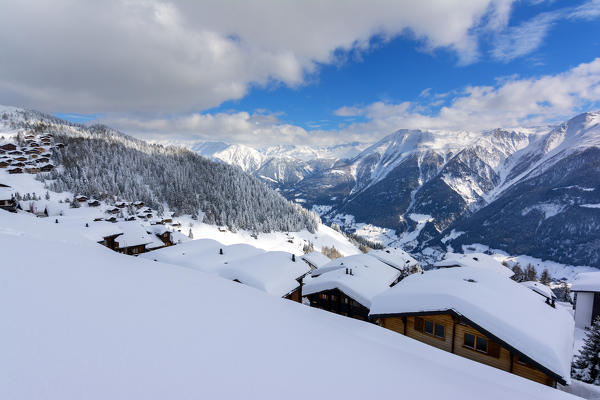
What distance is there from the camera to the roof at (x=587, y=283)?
29.5 meters

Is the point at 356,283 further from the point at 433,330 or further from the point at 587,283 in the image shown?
the point at 587,283

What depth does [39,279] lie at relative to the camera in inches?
251

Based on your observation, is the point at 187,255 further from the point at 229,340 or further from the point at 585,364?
the point at 585,364

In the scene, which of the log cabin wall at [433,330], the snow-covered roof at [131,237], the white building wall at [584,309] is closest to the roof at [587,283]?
the white building wall at [584,309]

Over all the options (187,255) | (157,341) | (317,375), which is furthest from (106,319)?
(187,255)

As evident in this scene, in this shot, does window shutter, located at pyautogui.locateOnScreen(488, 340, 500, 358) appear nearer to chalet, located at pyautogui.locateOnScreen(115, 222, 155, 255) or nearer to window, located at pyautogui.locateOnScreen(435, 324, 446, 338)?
window, located at pyautogui.locateOnScreen(435, 324, 446, 338)

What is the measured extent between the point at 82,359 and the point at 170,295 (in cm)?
307

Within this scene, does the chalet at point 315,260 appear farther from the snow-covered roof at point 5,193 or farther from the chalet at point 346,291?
the snow-covered roof at point 5,193

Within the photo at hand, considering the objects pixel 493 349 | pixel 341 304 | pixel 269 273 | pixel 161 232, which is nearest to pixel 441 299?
pixel 493 349

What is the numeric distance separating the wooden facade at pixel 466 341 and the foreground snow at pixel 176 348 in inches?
284

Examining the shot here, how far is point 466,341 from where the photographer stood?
14.0 meters

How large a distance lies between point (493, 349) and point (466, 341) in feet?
3.99

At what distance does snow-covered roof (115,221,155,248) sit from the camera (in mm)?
40750

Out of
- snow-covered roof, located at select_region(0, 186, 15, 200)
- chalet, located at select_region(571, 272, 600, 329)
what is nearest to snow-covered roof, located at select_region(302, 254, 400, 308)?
chalet, located at select_region(571, 272, 600, 329)
